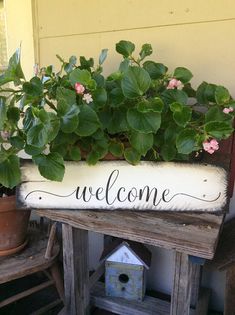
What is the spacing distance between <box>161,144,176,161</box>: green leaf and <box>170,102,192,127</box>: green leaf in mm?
89

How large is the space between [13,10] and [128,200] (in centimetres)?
115

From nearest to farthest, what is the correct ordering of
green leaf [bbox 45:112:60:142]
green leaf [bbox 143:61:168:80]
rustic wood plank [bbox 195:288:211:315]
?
green leaf [bbox 45:112:60:142] < green leaf [bbox 143:61:168:80] < rustic wood plank [bbox 195:288:211:315]

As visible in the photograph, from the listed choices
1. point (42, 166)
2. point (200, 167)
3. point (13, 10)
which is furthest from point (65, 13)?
point (200, 167)

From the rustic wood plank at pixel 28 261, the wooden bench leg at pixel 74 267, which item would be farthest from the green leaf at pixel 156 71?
the rustic wood plank at pixel 28 261

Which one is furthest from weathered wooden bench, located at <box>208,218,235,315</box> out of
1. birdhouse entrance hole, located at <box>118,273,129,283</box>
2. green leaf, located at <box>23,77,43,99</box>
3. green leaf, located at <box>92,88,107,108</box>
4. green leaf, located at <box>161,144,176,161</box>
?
green leaf, located at <box>23,77,43,99</box>

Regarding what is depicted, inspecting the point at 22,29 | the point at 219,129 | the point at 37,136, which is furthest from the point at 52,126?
the point at 22,29

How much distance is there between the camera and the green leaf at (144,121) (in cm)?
71

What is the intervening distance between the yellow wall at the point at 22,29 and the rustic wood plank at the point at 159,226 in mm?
872

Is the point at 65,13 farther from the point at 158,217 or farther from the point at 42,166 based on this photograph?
the point at 158,217

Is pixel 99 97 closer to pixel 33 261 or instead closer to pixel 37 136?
pixel 37 136

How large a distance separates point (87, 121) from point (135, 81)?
16cm

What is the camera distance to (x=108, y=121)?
0.80 metres

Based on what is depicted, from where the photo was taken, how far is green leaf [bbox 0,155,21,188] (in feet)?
2.68

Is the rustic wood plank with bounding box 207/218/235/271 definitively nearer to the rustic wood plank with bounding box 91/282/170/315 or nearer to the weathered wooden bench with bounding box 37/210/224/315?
the weathered wooden bench with bounding box 37/210/224/315
